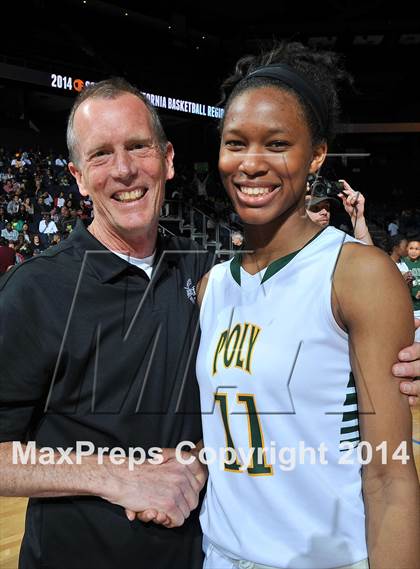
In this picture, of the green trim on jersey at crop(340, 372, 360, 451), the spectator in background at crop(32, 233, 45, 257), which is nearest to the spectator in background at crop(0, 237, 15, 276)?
the spectator in background at crop(32, 233, 45, 257)

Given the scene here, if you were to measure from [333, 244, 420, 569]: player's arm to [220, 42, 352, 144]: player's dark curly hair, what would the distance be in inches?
15.3

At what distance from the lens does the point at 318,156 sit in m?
1.32

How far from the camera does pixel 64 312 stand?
1.37 meters

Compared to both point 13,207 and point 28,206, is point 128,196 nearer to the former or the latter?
point 13,207

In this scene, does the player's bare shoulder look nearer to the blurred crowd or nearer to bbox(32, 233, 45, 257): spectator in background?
the blurred crowd

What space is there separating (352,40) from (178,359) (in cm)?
1878

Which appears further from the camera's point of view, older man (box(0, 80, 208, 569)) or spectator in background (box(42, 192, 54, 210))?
spectator in background (box(42, 192, 54, 210))

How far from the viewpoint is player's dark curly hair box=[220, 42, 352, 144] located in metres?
1.30

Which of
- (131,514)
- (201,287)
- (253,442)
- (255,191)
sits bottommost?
(131,514)

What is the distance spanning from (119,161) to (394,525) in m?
1.05

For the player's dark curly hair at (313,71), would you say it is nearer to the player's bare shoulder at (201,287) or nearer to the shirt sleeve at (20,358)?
the player's bare shoulder at (201,287)

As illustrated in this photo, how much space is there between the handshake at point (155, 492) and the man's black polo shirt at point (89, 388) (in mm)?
67

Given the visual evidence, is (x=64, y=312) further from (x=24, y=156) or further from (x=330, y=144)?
(x=24, y=156)

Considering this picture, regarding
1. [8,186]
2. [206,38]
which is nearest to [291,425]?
[8,186]
